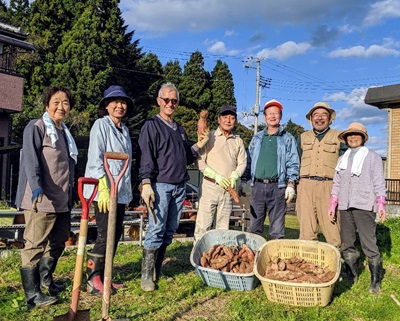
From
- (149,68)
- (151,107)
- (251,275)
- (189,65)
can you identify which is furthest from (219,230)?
(189,65)

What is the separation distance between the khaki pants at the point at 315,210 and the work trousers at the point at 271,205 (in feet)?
1.19

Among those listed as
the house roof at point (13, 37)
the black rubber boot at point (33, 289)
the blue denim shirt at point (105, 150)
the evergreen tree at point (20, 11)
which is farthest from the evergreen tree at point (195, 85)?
the black rubber boot at point (33, 289)

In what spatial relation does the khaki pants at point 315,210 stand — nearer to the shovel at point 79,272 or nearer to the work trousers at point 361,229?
the work trousers at point 361,229

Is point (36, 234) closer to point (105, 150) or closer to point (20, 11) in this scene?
point (105, 150)

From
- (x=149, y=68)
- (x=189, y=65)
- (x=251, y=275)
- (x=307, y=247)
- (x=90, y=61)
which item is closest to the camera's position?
(x=251, y=275)

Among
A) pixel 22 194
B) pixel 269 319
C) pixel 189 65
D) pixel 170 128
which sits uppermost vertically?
pixel 189 65

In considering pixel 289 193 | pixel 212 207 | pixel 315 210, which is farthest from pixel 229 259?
pixel 315 210

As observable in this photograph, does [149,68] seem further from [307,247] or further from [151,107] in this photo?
[307,247]

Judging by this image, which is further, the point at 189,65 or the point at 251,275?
the point at 189,65

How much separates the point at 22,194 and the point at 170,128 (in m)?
1.62

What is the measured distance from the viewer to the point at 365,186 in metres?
4.86

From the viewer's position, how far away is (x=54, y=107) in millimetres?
3998

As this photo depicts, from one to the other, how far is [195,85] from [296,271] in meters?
31.7

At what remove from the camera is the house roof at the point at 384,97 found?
13047 mm
